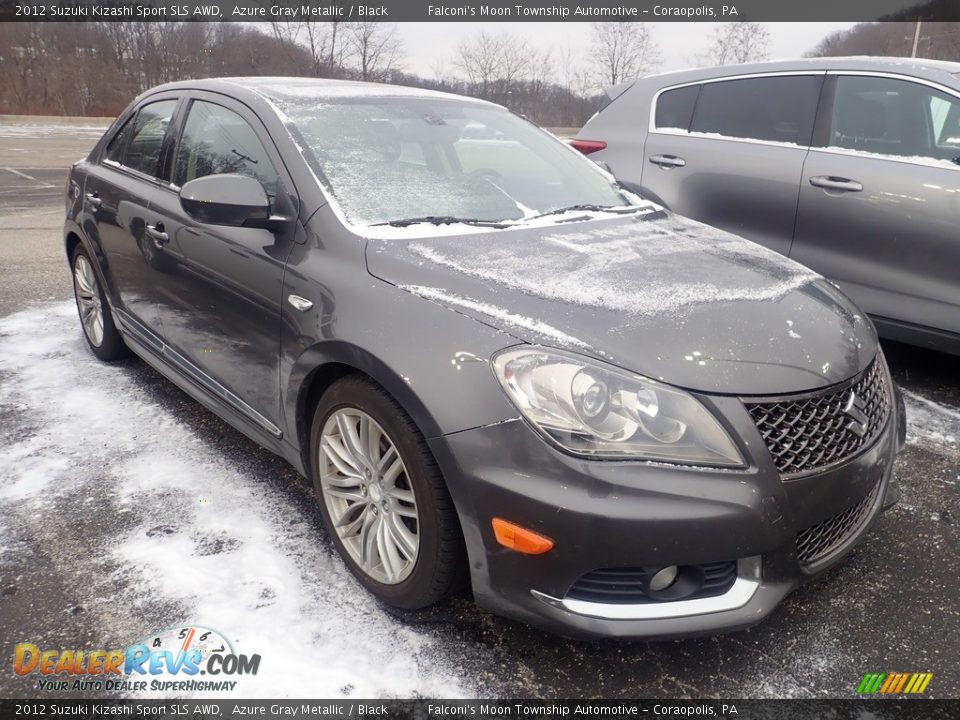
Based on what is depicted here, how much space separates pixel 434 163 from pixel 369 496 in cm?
134

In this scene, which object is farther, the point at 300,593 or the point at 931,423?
the point at 931,423

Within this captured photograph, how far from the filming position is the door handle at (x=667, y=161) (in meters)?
4.46

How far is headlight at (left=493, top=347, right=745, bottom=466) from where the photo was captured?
1672mm

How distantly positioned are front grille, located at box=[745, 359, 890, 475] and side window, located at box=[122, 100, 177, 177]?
2840mm

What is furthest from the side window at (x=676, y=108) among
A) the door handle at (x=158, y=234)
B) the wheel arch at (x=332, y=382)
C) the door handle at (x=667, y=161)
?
the wheel arch at (x=332, y=382)

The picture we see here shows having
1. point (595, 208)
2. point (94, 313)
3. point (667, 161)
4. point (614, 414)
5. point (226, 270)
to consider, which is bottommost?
point (94, 313)

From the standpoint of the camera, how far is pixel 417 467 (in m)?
1.86

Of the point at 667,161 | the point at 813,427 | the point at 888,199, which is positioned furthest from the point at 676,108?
the point at 813,427

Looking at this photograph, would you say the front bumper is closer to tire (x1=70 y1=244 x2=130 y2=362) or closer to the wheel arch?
the wheel arch

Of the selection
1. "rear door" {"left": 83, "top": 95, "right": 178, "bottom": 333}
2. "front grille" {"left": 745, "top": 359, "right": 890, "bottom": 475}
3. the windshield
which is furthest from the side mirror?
"front grille" {"left": 745, "top": 359, "right": 890, "bottom": 475}

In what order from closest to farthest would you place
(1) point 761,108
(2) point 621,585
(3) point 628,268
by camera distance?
(2) point 621,585 → (3) point 628,268 → (1) point 761,108

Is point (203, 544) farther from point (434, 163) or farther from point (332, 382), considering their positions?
point (434, 163)

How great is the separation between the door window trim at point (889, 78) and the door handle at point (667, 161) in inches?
31.0

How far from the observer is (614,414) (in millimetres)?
1694
